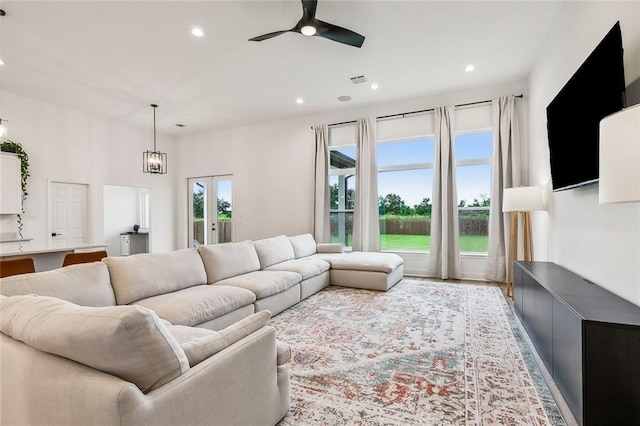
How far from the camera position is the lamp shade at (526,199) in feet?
11.9

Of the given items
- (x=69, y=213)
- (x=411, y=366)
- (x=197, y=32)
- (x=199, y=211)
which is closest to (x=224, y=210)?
(x=199, y=211)

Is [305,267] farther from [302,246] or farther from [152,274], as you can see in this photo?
[152,274]

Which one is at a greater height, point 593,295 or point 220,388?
point 593,295

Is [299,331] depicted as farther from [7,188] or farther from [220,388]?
[7,188]

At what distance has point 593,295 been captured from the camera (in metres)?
1.96

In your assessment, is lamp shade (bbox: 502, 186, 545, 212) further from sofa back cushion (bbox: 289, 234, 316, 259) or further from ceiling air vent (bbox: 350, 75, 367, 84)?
sofa back cushion (bbox: 289, 234, 316, 259)

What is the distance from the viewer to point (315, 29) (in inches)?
116

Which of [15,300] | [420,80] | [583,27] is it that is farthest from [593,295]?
[420,80]

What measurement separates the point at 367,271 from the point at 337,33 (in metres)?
3.09

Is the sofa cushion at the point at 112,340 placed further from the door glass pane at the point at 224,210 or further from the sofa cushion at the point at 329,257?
the door glass pane at the point at 224,210

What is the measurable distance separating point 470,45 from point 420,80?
105 centimetres

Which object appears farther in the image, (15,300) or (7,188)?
(7,188)

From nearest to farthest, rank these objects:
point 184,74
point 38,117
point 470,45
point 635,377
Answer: point 635,377
point 470,45
point 184,74
point 38,117

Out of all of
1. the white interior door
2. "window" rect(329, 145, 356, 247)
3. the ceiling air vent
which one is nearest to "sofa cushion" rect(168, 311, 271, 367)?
the ceiling air vent
